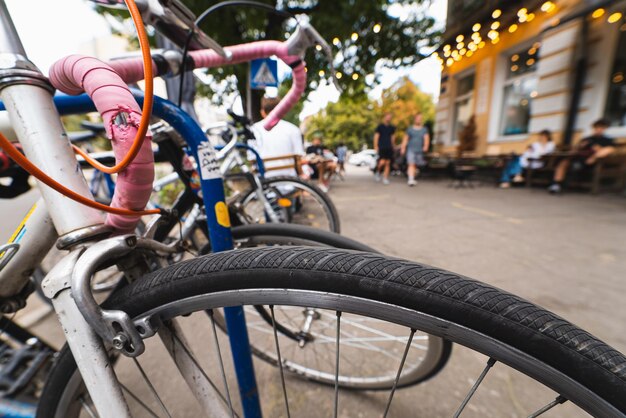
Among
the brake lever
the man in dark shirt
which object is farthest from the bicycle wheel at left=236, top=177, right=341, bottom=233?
the man in dark shirt

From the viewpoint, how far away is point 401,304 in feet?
1.56

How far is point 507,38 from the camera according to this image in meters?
8.04

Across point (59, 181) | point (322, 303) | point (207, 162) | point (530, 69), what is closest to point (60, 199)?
point (59, 181)

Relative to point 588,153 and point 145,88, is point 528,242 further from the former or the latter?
point 588,153

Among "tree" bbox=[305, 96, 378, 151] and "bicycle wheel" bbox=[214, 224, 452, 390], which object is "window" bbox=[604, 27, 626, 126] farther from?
"tree" bbox=[305, 96, 378, 151]

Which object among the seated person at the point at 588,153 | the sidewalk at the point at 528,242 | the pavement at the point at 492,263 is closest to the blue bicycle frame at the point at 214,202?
the pavement at the point at 492,263

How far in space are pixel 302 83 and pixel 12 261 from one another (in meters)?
0.98

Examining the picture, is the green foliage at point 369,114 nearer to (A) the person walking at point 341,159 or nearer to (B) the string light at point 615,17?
(A) the person walking at point 341,159

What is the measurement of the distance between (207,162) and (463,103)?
1165 centimetres

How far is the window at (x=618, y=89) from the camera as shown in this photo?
223 inches

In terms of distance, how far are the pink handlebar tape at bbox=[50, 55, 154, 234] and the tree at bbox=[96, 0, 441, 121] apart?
583 cm

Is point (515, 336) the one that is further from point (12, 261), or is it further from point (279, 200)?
point (279, 200)

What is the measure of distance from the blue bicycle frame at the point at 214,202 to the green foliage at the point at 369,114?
99.7 feet

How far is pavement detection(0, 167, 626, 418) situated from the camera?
1.25 m
